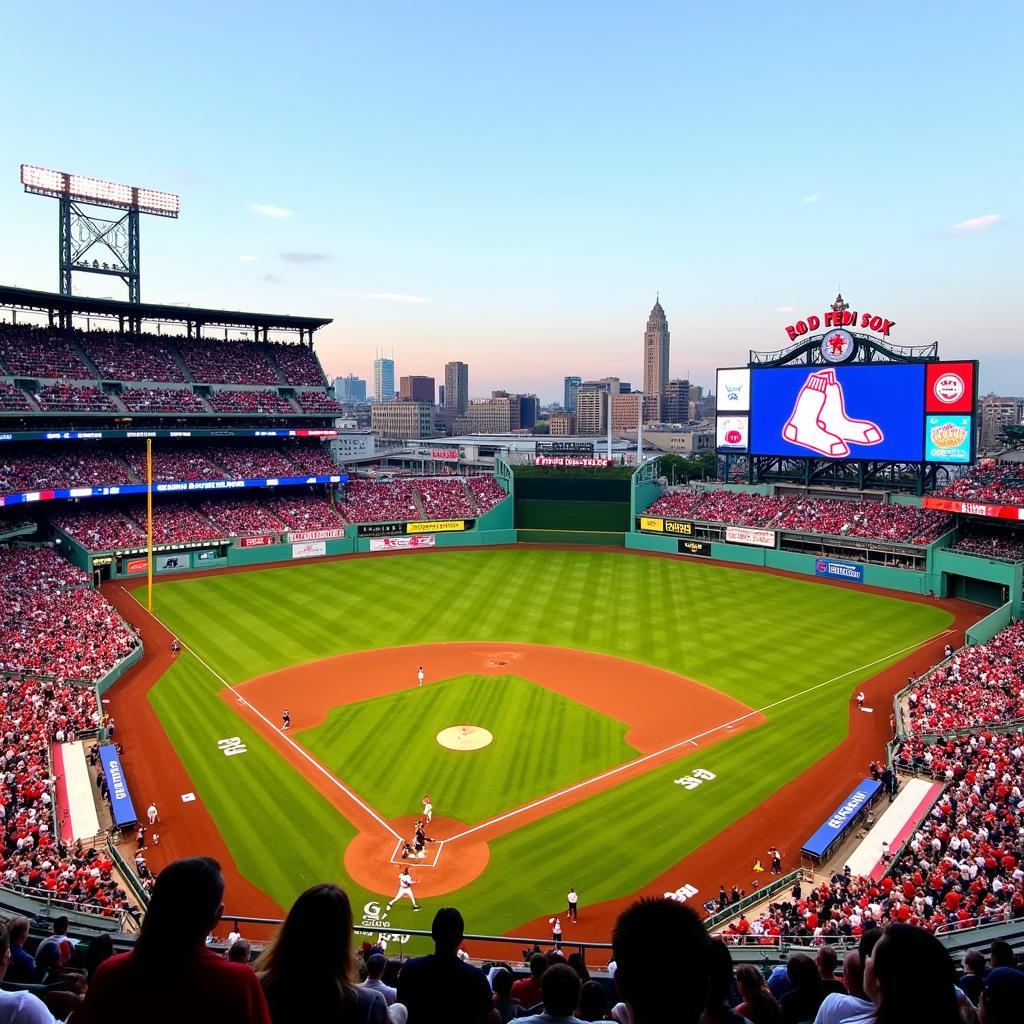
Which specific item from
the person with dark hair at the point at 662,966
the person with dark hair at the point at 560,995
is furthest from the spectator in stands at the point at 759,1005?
the person with dark hair at the point at 662,966

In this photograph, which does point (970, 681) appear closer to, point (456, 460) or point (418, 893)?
point (418, 893)

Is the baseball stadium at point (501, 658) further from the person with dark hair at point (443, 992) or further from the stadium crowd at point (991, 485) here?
the person with dark hair at point (443, 992)

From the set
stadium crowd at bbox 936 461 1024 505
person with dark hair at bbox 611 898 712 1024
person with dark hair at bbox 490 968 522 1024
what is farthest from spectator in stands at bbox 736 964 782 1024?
stadium crowd at bbox 936 461 1024 505

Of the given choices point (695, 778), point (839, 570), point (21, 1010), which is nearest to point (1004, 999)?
point (21, 1010)

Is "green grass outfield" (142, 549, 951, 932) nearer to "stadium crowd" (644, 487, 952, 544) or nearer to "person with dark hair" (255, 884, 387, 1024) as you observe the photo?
"stadium crowd" (644, 487, 952, 544)

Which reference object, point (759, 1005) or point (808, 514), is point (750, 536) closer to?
point (808, 514)

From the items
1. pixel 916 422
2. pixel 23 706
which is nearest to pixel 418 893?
pixel 23 706
